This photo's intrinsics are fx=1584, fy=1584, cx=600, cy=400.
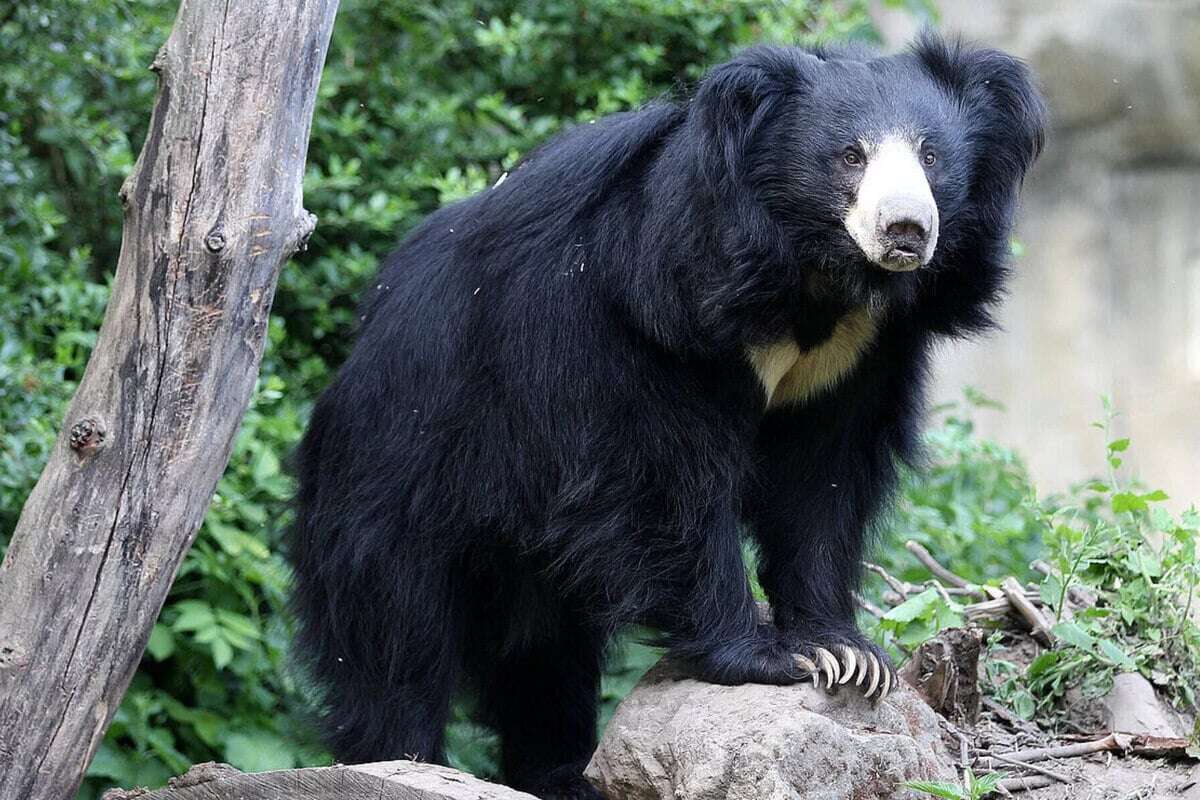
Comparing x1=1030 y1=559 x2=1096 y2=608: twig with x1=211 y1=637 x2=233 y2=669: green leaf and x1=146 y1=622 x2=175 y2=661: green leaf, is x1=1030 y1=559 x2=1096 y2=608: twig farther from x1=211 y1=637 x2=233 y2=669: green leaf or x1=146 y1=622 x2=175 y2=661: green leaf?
x1=146 y1=622 x2=175 y2=661: green leaf

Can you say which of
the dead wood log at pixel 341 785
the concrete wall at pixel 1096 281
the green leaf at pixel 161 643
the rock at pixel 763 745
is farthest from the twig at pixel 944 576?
the concrete wall at pixel 1096 281

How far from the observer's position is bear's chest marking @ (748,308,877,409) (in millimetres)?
3523

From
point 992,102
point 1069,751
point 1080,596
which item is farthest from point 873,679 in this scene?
point 992,102

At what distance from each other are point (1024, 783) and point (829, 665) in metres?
0.52

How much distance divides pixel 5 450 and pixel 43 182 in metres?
1.50

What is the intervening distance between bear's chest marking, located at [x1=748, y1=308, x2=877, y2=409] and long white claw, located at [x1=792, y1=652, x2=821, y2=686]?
60 centimetres

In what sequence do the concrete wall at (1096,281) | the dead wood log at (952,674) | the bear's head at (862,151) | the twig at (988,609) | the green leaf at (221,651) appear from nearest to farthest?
the bear's head at (862,151) → the dead wood log at (952,674) → the twig at (988,609) → the green leaf at (221,651) → the concrete wall at (1096,281)

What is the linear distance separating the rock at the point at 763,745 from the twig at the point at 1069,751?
0.95 ft

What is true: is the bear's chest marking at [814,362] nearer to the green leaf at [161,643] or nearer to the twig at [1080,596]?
the twig at [1080,596]

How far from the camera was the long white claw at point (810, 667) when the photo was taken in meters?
3.31

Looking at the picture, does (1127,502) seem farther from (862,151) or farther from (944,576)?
(862,151)

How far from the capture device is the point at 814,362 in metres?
3.59

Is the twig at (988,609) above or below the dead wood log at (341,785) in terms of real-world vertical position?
above

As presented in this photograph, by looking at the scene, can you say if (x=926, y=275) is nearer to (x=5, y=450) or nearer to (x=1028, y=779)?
(x=1028, y=779)
